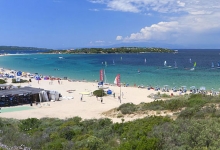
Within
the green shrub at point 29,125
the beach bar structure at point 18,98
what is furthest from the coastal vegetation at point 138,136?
the beach bar structure at point 18,98

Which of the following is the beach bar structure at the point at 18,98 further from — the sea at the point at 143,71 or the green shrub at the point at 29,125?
the sea at the point at 143,71

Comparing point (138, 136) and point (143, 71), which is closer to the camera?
→ point (138, 136)

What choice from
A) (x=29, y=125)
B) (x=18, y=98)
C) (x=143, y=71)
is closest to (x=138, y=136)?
(x=29, y=125)

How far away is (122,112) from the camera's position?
15484 millimetres

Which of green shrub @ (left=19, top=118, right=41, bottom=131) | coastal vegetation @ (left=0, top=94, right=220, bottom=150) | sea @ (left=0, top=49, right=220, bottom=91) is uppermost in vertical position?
coastal vegetation @ (left=0, top=94, right=220, bottom=150)

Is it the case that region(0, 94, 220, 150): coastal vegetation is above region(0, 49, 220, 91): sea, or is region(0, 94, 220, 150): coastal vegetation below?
above

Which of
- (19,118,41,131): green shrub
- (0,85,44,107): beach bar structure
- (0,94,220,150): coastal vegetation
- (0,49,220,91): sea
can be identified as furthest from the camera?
(0,49,220,91): sea

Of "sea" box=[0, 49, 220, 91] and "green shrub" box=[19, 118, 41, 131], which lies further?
"sea" box=[0, 49, 220, 91]

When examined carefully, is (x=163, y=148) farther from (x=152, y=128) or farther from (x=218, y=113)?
(x=218, y=113)

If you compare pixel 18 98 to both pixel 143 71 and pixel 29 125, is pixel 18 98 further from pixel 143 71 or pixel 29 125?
pixel 143 71

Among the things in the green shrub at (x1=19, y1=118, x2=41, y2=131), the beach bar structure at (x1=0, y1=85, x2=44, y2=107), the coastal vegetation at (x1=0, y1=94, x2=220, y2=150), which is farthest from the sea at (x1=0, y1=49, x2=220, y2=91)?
the coastal vegetation at (x1=0, y1=94, x2=220, y2=150)

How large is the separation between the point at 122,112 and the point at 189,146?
10.1 m

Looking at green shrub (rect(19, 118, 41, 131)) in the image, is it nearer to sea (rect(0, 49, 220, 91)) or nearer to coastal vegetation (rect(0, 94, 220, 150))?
coastal vegetation (rect(0, 94, 220, 150))

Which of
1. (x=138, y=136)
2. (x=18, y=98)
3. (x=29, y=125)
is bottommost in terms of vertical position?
(x=18, y=98)
